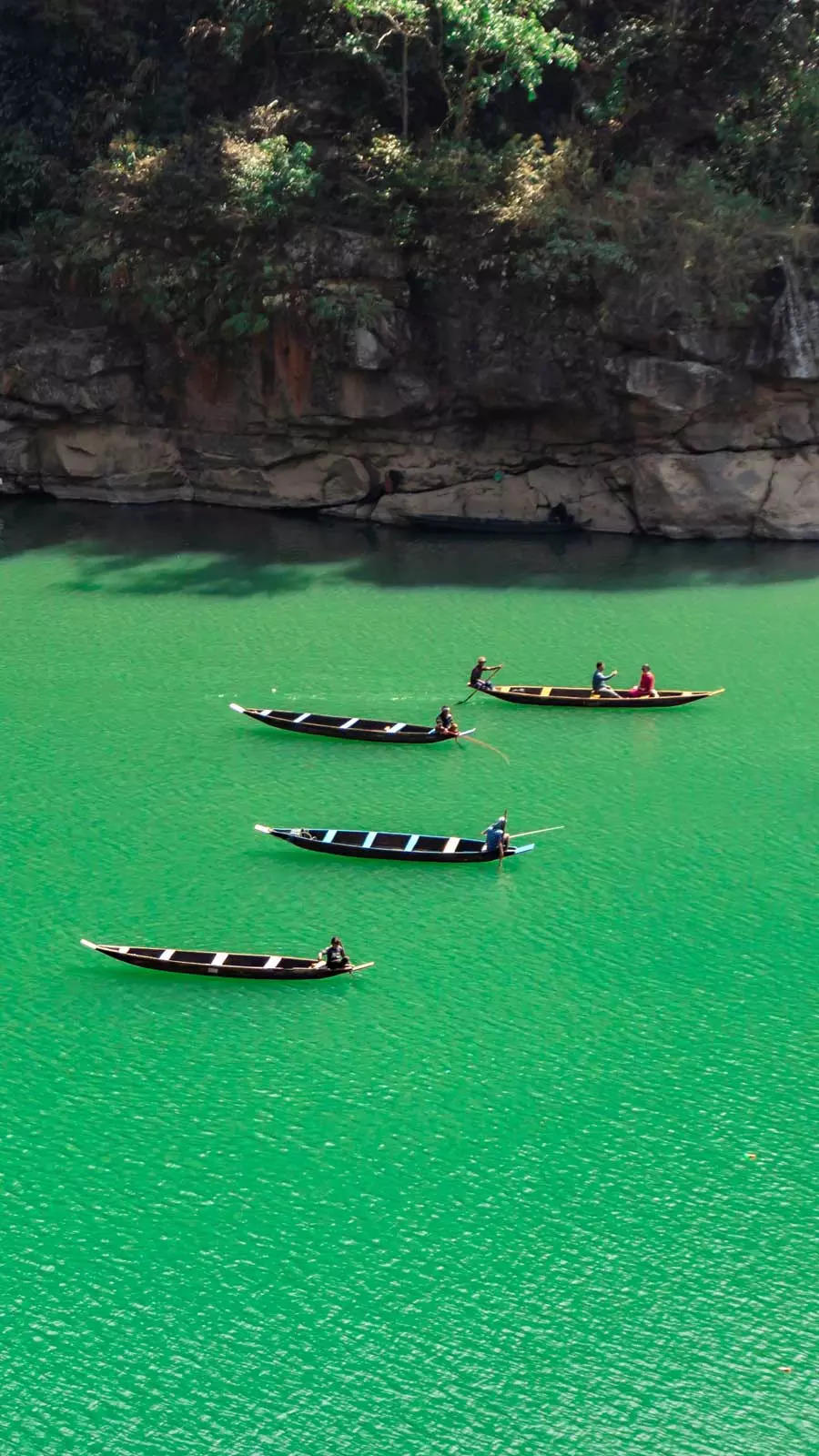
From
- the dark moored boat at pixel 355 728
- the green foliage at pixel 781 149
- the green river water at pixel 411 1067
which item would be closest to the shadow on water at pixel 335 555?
the green river water at pixel 411 1067

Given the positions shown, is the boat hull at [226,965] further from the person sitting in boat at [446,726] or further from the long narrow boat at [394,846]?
the person sitting in boat at [446,726]

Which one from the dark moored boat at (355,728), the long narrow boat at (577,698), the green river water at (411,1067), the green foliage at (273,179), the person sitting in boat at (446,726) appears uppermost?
the green foliage at (273,179)

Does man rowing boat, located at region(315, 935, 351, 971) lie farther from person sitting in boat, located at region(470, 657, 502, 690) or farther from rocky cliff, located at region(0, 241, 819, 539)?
rocky cliff, located at region(0, 241, 819, 539)

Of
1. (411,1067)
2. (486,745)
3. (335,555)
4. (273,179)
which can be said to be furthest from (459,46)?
(411,1067)

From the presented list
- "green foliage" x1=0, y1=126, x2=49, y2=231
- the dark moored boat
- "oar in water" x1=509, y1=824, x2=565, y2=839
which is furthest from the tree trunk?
"oar in water" x1=509, y1=824, x2=565, y2=839

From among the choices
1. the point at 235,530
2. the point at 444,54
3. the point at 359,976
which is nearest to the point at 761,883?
the point at 359,976

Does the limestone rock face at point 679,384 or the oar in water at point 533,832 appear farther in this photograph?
the limestone rock face at point 679,384

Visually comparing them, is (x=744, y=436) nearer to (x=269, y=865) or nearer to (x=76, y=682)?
(x=76, y=682)
